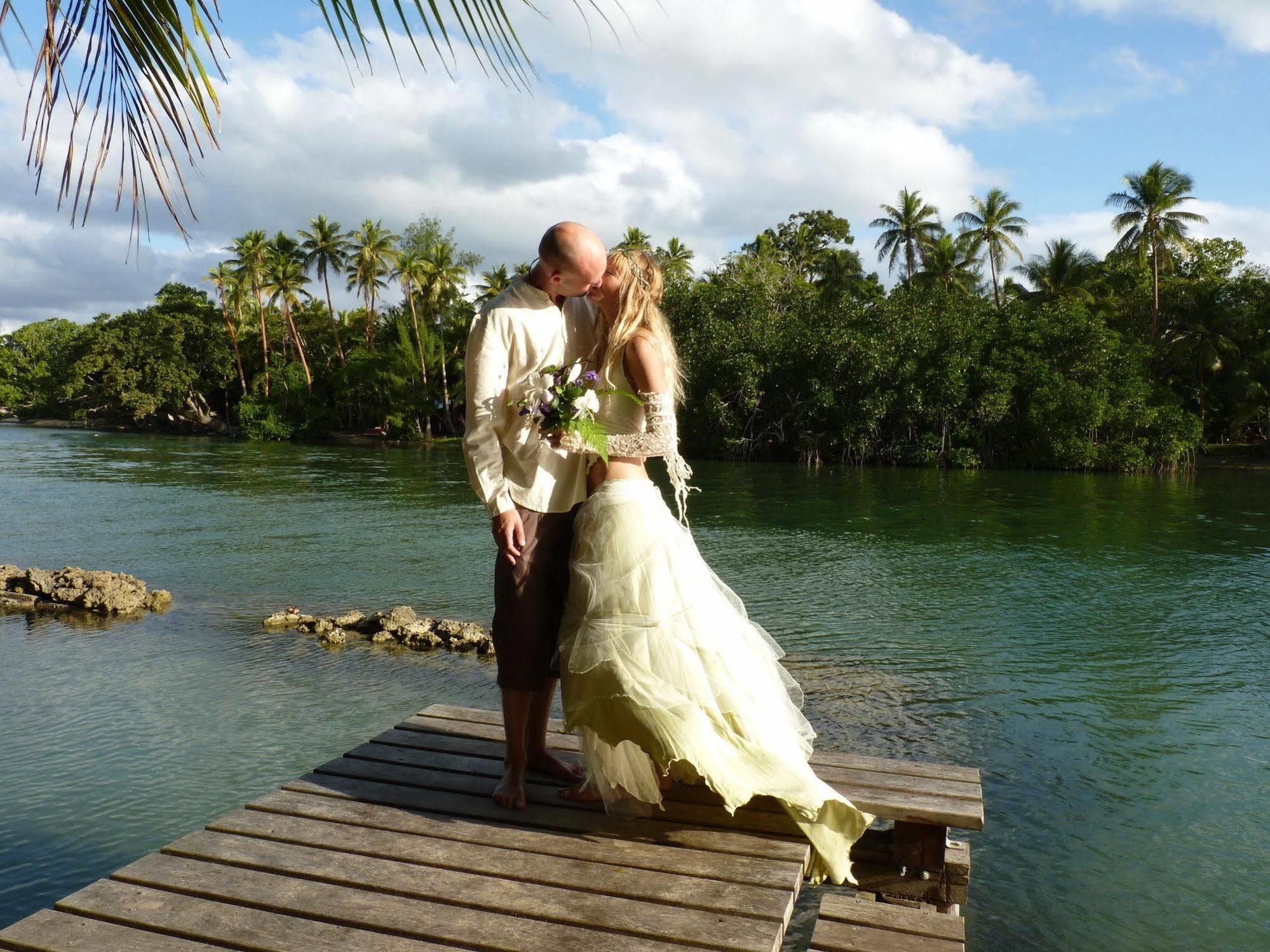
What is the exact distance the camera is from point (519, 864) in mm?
2912

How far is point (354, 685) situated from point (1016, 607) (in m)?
7.72

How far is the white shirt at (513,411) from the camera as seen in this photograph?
339cm

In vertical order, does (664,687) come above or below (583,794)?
above

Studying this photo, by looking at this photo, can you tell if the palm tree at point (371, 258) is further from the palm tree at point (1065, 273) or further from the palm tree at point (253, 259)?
the palm tree at point (1065, 273)

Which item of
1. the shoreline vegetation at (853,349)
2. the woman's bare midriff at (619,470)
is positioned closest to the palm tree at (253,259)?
the shoreline vegetation at (853,349)

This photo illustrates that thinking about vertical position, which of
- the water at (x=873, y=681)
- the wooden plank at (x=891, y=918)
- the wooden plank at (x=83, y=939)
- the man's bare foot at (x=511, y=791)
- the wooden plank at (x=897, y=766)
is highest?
the man's bare foot at (x=511, y=791)

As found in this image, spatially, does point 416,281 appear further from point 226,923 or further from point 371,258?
point 226,923

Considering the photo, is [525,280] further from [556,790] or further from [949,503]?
[949,503]

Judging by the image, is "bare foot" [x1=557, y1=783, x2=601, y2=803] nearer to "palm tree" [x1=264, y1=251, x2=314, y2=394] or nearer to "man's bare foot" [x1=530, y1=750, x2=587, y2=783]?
"man's bare foot" [x1=530, y1=750, x2=587, y2=783]

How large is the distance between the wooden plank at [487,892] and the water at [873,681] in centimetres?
240

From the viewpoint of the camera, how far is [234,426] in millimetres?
68062

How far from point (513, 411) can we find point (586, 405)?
0.33 m

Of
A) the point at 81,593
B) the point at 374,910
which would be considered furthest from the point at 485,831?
the point at 81,593

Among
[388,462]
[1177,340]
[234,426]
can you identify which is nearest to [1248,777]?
[388,462]
